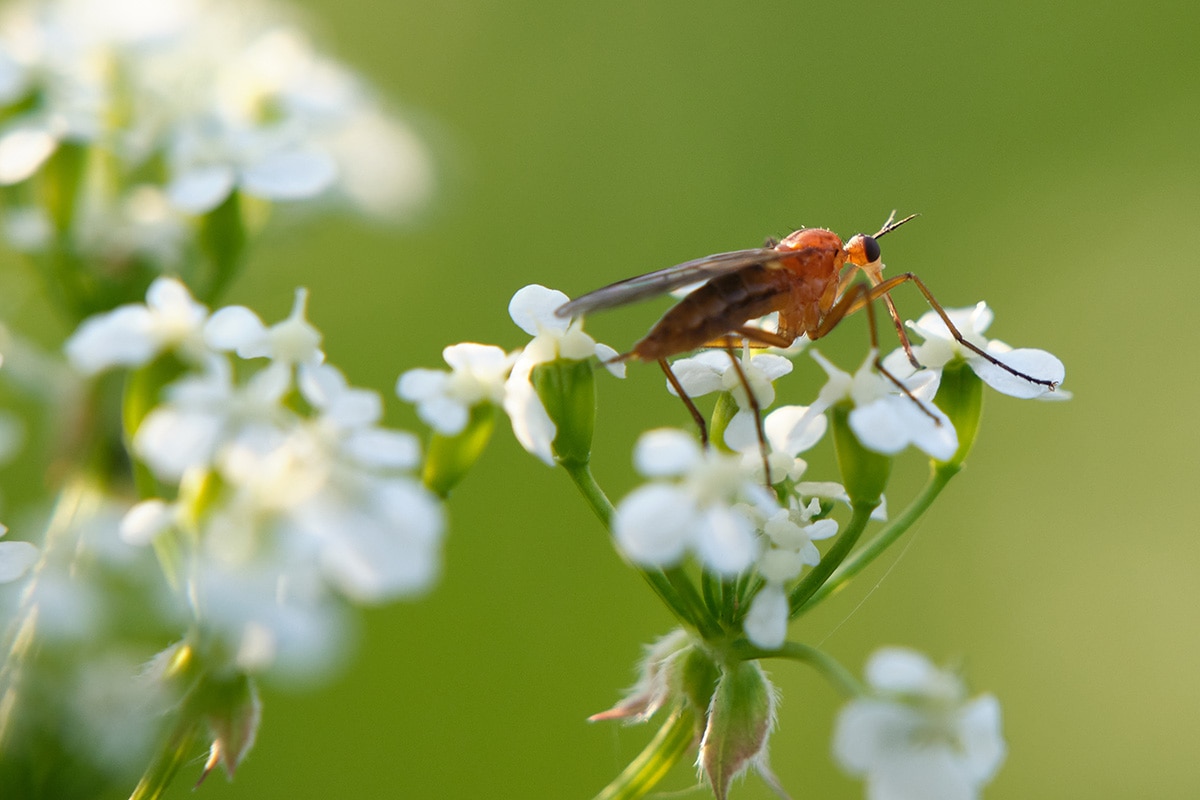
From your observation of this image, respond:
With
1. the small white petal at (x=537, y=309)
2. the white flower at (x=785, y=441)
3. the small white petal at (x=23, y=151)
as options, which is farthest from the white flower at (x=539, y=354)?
the small white petal at (x=23, y=151)

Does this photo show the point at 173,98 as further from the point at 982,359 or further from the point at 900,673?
the point at 900,673

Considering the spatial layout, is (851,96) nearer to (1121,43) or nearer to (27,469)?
(1121,43)

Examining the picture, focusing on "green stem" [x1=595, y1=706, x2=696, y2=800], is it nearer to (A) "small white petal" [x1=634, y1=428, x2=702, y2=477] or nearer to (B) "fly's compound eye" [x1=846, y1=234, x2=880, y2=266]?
(A) "small white petal" [x1=634, y1=428, x2=702, y2=477]

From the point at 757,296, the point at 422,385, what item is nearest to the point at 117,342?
the point at 422,385

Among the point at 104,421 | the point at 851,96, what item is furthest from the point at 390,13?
the point at 104,421

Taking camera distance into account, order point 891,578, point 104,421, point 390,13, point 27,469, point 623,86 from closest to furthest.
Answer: point 104,421
point 27,469
point 891,578
point 623,86
point 390,13

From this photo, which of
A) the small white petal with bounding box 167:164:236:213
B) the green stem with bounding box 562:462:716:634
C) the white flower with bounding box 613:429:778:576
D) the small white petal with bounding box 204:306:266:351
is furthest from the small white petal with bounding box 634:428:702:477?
the small white petal with bounding box 167:164:236:213
